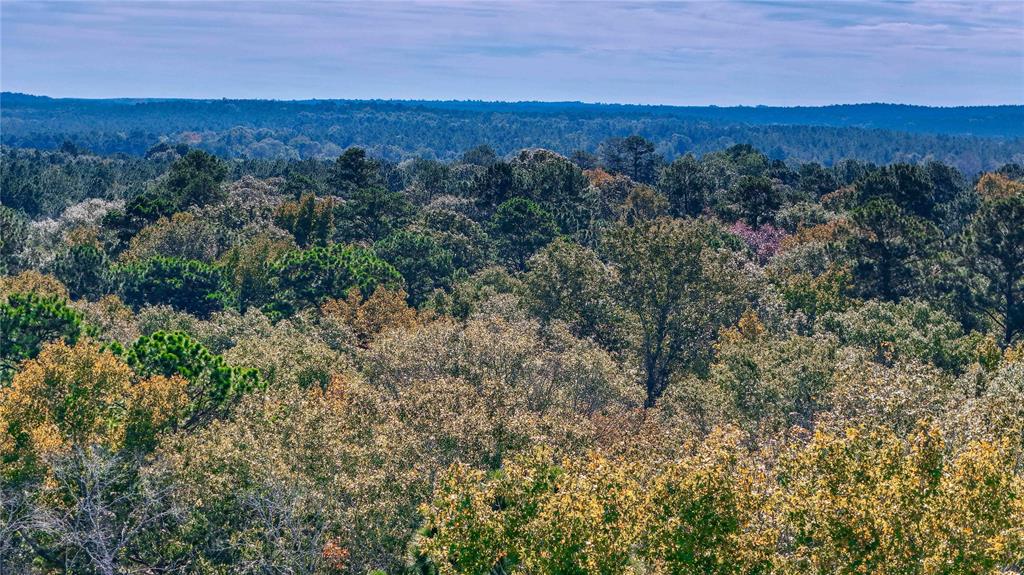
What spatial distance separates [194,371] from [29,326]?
1203 cm

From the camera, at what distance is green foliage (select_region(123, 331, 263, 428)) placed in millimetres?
39344

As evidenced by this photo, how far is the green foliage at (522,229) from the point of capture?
91.9 meters

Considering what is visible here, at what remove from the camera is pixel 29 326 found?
45281mm

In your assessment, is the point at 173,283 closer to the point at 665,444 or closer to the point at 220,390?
the point at 220,390

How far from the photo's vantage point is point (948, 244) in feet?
247

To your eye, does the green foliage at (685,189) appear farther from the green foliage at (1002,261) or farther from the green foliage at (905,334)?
the green foliage at (905,334)

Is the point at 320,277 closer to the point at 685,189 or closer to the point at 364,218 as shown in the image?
the point at 364,218

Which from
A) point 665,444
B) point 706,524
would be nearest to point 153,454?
point 665,444

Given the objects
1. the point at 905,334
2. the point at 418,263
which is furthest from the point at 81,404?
the point at 418,263

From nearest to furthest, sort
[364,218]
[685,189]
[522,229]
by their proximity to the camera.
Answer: [522,229]
[364,218]
[685,189]

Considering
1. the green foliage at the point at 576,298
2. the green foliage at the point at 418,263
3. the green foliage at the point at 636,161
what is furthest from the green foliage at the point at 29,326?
the green foliage at the point at 636,161

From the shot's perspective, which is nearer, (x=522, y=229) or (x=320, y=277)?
(x=320, y=277)

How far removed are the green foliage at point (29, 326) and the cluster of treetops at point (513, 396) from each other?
0.13m

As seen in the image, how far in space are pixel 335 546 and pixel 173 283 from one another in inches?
1997
